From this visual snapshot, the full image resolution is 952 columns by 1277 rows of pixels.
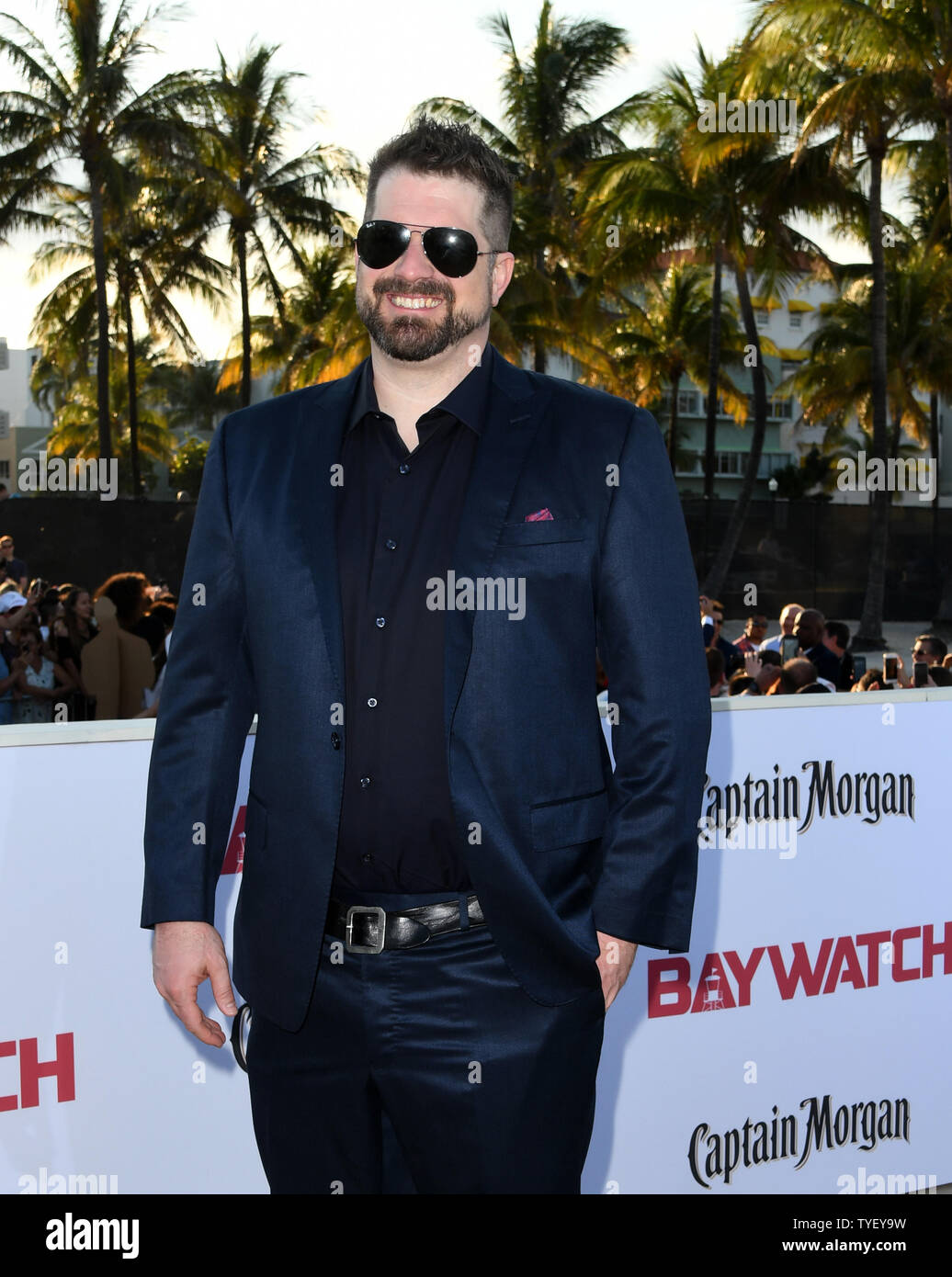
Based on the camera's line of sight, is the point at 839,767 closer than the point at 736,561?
Yes

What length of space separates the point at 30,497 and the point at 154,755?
25.4 meters

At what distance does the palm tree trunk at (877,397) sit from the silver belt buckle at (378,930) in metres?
25.1

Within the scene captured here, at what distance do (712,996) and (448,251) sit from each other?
221cm

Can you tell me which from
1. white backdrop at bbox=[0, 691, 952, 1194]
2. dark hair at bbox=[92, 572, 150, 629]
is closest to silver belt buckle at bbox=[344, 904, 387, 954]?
white backdrop at bbox=[0, 691, 952, 1194]

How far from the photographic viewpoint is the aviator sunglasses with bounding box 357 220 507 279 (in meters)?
2.08

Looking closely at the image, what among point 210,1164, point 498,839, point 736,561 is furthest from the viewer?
point 736,561

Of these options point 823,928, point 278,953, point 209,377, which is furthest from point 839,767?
point 209,377

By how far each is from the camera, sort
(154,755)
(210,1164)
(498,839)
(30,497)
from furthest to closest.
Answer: (30,497)
(210,1164)
(154,755)
(498,839)

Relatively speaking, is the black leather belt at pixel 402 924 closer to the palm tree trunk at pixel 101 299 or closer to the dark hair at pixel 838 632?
the dark hair at pixel 838 632

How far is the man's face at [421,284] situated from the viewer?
2.08 m

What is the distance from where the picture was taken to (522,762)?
1.99 metres

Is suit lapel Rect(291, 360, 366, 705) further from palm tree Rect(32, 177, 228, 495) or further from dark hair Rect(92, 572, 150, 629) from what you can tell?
palm tree Rect(32, 177, 228, 495)

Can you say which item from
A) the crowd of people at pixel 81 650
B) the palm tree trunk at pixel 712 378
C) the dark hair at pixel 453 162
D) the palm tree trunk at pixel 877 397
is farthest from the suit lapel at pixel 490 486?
the palm tree trunk at pixel 712 378
